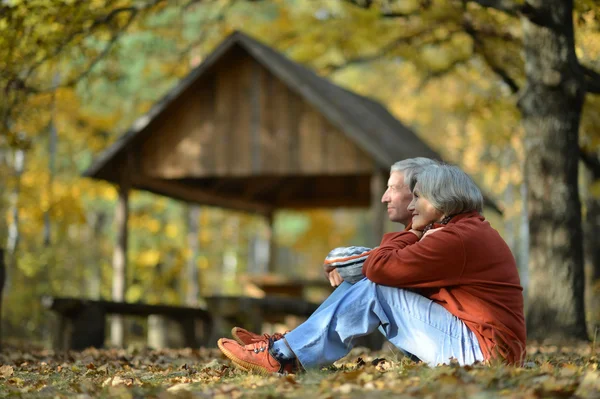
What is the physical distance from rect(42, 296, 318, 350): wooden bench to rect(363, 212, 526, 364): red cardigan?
5.78 meters

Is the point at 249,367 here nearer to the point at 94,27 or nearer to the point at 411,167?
the point at 411,167

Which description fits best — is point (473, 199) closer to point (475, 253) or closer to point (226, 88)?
point (475, 253)

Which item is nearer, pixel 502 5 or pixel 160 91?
pixel 502 5

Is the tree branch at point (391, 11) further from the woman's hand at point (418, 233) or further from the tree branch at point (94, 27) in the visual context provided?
the woman's hand at point (418, 233)

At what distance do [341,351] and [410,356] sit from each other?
0.58 m

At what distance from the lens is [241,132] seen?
12961 millimetres

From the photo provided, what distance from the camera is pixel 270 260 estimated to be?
18.6 metres

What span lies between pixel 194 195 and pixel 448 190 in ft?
37.7

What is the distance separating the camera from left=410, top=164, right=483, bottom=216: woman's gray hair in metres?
4.60

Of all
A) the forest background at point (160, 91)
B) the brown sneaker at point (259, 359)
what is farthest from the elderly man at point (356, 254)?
the forest background at point (160, 91)

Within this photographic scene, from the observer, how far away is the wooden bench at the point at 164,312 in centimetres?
964

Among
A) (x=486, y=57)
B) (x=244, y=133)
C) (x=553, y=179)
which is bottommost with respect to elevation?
(x=553, y=179)

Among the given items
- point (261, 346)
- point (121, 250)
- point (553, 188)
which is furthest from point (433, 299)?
point (121, 250)

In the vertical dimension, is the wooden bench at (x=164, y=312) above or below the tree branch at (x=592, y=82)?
below
